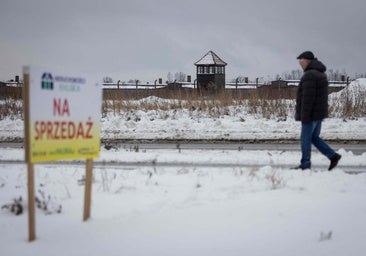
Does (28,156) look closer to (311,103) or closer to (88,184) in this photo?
(88,184)

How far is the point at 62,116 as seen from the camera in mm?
4145

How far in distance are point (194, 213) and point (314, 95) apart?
341cm

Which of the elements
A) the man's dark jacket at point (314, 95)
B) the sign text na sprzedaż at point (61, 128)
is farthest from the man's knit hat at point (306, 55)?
the sign text na sprzedaż at point (61, 128)

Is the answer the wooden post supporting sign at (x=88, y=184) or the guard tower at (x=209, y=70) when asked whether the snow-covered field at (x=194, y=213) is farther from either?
the guard tower at (x=209, y=70)

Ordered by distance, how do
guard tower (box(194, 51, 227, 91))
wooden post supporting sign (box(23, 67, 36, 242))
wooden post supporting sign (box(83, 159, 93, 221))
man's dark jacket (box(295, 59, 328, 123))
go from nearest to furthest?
wooden post supporting sign (box(23, 67, 36, 242)) < wooden post supporting sign (box(83, 159, 93, 221)) < man's dark jacket (box(295, 59, 328, 123)) < guard tower (box(194, 51, 227, 91))

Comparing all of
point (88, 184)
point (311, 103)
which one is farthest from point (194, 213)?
point (311, 103)

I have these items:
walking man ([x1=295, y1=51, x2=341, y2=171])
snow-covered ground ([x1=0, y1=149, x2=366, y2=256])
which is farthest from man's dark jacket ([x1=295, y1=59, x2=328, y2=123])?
snow-covered ground ([x1=0, y1=149, x2=366, y2=256])

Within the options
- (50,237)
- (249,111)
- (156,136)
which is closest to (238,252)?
(50,237)

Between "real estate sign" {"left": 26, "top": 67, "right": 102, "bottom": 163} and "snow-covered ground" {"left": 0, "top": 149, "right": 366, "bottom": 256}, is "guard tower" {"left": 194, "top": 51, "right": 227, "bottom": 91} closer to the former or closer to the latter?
"snow-covered ground" {"left": 0, "top": 149, "right": 366, "bottom": 256}

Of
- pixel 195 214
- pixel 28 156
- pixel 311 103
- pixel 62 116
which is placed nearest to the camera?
pixel 28 156

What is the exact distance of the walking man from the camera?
722cm

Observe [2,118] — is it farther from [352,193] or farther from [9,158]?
[352,193]

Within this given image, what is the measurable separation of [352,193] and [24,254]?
416cm

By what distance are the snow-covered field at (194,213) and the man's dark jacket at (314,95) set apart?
1.01 m
